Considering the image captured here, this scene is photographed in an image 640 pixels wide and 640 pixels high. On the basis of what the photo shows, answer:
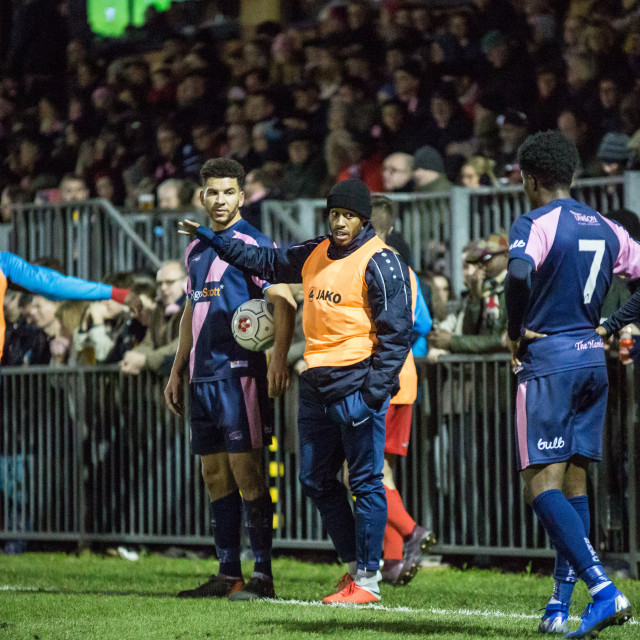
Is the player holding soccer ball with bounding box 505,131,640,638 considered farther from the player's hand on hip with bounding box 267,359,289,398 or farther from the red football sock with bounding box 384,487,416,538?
the red football sock with bounding box 384,487,416,538

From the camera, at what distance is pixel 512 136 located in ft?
39.0

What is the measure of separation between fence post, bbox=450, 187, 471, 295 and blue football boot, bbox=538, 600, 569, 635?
17.2 feet

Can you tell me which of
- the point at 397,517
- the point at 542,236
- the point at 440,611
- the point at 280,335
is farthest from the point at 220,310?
the point at 542,236

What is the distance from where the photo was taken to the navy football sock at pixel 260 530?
736 centimetres

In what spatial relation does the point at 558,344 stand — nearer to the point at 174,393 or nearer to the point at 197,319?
the point at 197,319

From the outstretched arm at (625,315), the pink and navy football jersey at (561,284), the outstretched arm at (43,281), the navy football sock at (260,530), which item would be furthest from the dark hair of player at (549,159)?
the outstretched arm at (43,281)

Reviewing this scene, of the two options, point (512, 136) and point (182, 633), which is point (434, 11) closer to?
point (512, 136)

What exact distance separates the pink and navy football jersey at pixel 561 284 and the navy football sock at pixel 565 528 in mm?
563

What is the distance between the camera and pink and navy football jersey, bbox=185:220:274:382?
7324 millimetres

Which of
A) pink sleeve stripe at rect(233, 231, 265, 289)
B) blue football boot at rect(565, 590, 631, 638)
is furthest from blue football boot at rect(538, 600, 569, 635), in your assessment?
pink sleeve stripe at rect(233, 231, 265, 289)

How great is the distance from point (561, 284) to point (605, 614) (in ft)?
4.77

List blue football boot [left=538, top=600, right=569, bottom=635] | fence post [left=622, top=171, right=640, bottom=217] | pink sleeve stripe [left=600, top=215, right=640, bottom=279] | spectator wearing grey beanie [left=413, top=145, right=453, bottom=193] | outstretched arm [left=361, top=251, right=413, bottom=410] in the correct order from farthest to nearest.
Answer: spectator wearing grey beanie [left=413, top=145, right=453, bottom=193] → fence post [left=622, top=171, right=640, bottom=217] → outstretched arm [left=361, top=251, right=413, bottom=410] → pink sleeve stripe [left=600, top=215, right=640, bottom=279] → blue football boot [left=538, top=600, right=569, bottom=635]

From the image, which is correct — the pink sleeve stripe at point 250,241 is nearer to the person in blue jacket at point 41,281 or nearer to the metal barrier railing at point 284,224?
the person in blue jacket at point 41,281

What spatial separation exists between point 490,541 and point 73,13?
15.3m
